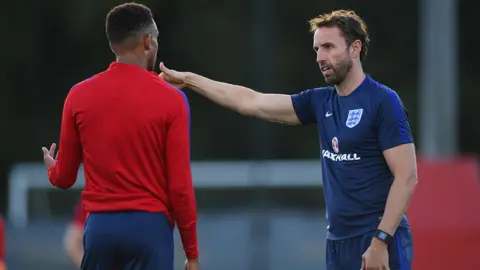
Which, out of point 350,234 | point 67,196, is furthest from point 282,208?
point 350,234

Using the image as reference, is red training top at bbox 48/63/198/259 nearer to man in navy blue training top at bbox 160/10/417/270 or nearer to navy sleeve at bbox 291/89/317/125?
man in navy blue training top at bbox 160/10/417/270

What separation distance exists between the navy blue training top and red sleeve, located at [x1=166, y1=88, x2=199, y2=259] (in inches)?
34.6

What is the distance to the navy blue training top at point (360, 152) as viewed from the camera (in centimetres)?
540

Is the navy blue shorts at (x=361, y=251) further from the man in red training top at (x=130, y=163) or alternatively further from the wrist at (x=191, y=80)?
the wrist at (x=191, y=80)

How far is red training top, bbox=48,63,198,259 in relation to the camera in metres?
4.98

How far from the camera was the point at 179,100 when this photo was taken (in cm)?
502

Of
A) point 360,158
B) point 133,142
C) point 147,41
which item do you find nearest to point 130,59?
point 147,41

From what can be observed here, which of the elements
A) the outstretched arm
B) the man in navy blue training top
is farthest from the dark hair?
the outstretched arm

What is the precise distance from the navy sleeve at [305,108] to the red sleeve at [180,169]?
1.02 meters

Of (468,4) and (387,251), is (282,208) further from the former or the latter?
(387,251)

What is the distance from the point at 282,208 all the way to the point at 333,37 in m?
10.1

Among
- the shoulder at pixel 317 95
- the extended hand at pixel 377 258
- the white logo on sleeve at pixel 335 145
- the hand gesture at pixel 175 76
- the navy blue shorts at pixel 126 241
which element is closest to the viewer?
the navy blue shorts at pixel 126 241

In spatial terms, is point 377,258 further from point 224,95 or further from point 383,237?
point 224,95

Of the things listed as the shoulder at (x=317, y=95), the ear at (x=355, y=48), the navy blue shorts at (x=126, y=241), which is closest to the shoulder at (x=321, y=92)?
the shoulder at (x=317, y=95)
